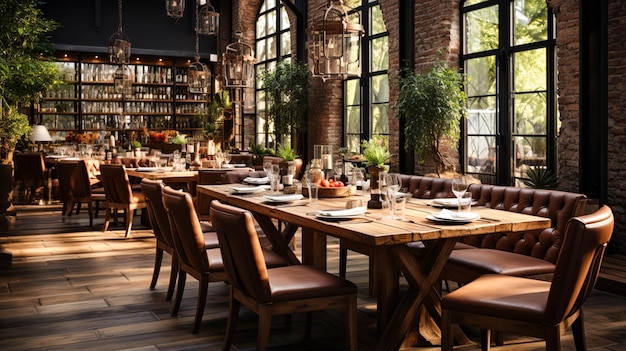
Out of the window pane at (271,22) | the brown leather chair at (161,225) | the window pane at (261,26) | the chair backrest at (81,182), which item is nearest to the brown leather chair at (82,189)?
the chair backrest at (81,182)

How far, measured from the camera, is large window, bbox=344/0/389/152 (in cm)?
1085

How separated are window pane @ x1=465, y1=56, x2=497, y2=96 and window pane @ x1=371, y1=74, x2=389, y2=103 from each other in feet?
6.69

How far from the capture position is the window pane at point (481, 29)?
8.44 m

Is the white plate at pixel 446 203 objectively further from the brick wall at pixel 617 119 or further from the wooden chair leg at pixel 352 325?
the brick wall at pixel 617 119

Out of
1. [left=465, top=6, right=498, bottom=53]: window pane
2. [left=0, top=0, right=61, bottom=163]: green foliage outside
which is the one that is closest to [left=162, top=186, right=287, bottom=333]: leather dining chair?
[left=0, top=0, right=61, bottom=163]: green foliage outside

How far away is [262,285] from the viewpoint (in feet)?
11.2

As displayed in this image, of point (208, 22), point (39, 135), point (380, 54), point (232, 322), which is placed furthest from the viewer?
point (39, 135)

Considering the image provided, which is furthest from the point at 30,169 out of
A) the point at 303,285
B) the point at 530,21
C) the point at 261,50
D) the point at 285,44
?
the point at 303,285

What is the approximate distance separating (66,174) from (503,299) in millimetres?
7580

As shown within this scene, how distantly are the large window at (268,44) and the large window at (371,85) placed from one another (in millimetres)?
2778

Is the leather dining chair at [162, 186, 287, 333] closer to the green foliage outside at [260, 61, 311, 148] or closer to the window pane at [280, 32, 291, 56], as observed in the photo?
the green foliage outside at [260, 61, 311, 148]

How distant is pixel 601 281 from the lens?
5.47 metres

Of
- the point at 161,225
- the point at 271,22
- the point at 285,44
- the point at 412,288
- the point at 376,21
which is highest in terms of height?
the point at 271,22

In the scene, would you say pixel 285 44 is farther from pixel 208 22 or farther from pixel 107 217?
pixel 107 217
